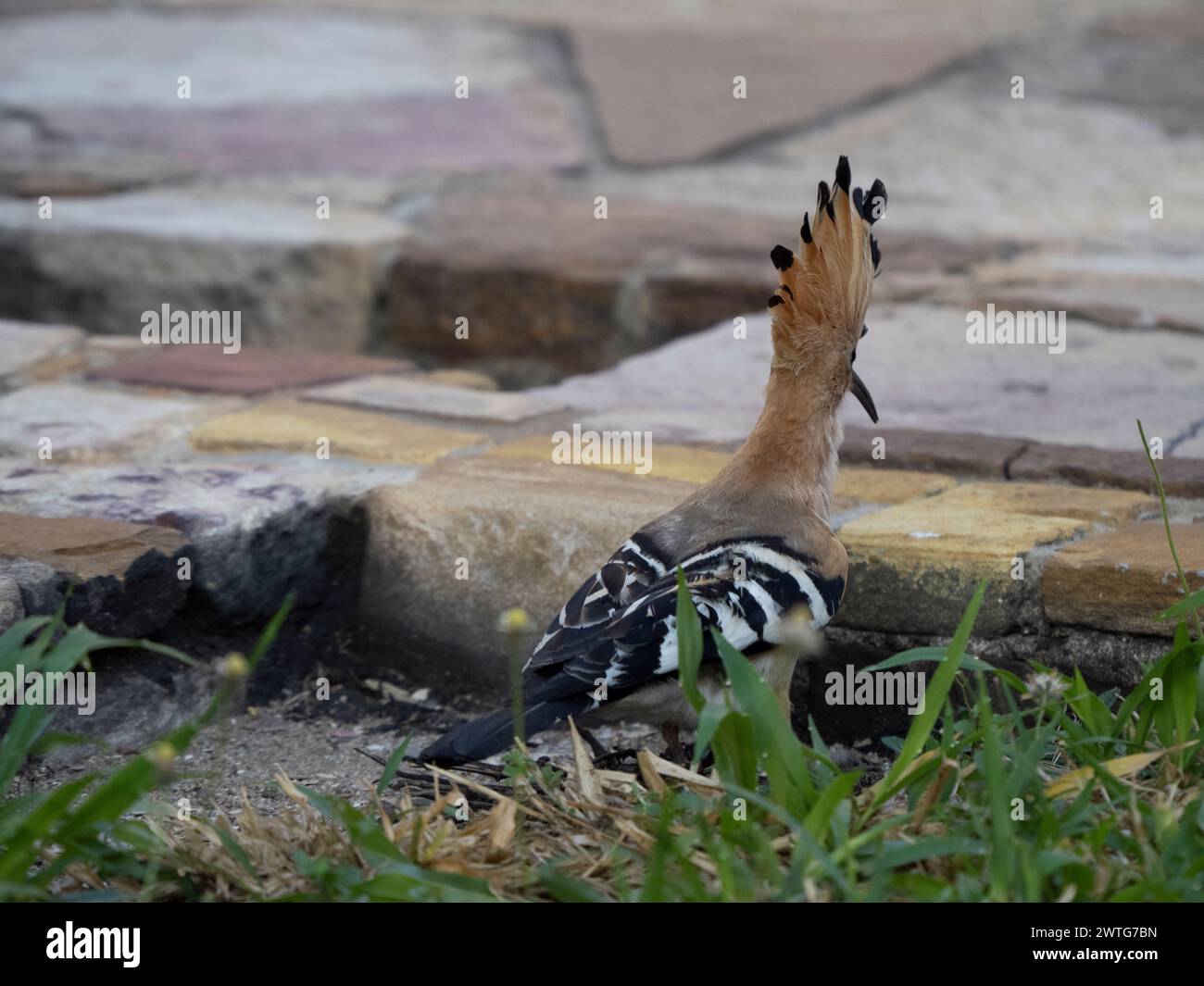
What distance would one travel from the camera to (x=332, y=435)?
344cm

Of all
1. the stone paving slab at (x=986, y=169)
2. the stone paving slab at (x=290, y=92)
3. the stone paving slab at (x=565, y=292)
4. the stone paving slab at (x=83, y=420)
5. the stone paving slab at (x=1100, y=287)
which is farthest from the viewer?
the stone paving slab at (x=290, y=92)

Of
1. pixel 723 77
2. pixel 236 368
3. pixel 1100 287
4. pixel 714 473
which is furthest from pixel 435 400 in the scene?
pixel 723 77

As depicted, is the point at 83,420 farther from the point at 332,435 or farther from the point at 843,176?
the point at 843,176

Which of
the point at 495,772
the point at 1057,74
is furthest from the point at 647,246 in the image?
the point at 1057,74

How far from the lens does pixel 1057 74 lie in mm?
7043

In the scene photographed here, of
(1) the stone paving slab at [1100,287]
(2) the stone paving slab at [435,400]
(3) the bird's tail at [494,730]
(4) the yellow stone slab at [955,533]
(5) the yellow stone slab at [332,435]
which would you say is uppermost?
(1) the stone paving slab at [1100,287]

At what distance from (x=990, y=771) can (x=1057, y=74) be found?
5.75 metres

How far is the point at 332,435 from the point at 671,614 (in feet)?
4.16

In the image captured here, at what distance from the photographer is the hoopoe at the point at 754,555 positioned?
2.39 m

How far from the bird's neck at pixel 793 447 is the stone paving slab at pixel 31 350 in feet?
6.39

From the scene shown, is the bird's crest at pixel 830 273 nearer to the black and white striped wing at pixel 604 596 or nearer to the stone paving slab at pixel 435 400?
the black and white striped wing at pixel 604 596

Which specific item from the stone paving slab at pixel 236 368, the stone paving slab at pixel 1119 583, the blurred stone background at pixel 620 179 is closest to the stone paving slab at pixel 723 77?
the blurred stone background at pixel 620 179

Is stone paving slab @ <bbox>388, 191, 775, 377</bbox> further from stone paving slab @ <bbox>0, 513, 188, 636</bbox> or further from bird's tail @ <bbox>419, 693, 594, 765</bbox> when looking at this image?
bird's tail @ <bbox>419, 693, 594, 765</bbox>
